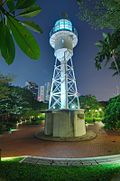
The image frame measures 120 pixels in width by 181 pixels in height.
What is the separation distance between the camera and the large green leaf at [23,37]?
88cm

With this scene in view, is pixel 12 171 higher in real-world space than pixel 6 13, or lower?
lower

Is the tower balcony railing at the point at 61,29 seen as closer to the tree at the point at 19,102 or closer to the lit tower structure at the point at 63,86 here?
the lit tower structure at the point at 63,86

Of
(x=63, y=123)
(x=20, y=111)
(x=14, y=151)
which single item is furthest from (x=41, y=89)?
(x=14, y=151)

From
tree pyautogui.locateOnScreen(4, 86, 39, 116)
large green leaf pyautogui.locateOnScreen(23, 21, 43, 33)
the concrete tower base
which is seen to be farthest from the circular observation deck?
large green leaf pyautogui.locateOnScreen(23, 21, 43, 33)

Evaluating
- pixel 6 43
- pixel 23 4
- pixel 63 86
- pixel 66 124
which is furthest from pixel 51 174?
pixel 63 86

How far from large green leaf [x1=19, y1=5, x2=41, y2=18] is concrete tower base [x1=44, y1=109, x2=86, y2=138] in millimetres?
18283

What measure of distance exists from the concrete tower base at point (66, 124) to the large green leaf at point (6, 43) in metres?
18.2

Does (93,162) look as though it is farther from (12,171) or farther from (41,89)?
(41,89)

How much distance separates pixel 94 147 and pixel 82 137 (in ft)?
12.3

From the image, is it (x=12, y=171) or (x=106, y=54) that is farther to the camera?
(x=106, y=54)

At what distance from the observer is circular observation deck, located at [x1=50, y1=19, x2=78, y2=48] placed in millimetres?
25106

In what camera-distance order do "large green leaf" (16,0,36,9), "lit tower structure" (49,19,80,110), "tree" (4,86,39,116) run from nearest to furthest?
1. "large green leaf" (16,0,36,9)
2. "lit tower structure" (49,19,80,110)
3. "tree" (4,86,39,116)

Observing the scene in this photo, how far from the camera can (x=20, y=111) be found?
32.6m

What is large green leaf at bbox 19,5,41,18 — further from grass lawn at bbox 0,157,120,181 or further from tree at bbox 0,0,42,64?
grass lawn at bbox 0,157,120,181
